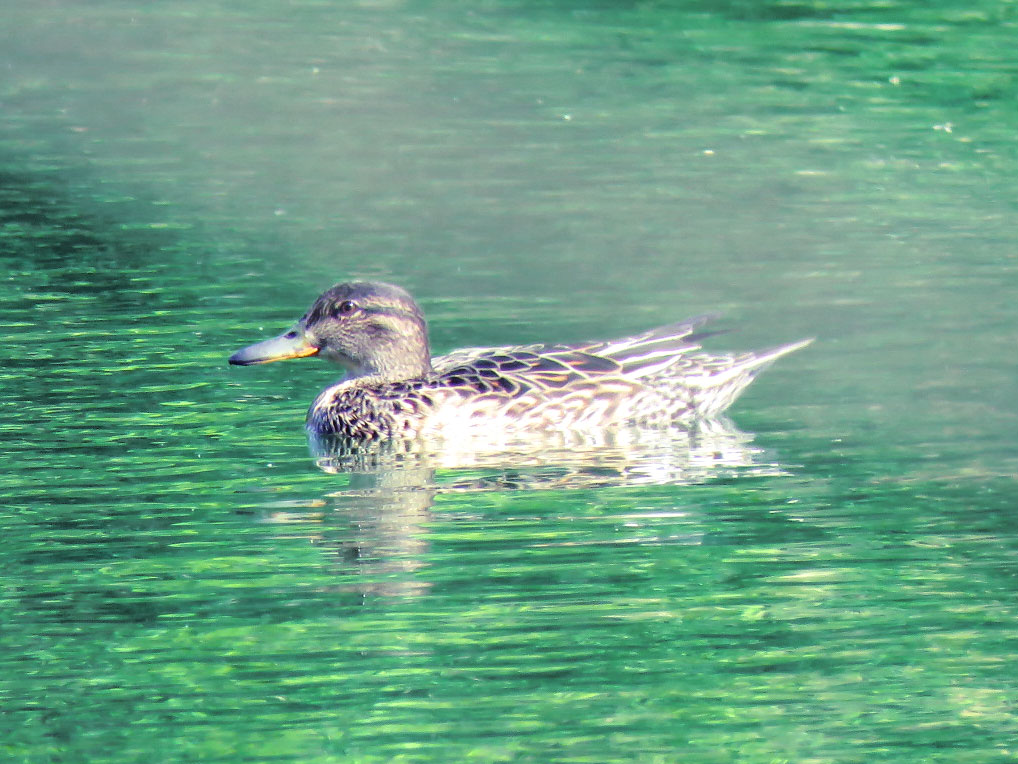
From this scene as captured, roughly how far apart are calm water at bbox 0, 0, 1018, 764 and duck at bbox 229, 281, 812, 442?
0.88 ft

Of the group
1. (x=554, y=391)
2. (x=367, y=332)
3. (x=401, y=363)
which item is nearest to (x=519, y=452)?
(x=554, y=391)

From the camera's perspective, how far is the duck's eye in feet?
39.3

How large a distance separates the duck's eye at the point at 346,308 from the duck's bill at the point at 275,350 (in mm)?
227

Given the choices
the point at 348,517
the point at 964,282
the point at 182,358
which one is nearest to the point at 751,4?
the point at 964,282

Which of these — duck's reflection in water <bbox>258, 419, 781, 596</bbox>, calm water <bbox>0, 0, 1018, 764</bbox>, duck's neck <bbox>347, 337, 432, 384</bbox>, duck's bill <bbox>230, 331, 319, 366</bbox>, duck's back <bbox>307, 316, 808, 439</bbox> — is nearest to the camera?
calm water <bbox>0, 0, 1018, 764</bbox>

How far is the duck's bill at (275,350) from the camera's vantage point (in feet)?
38.1

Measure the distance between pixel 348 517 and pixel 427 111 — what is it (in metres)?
11.5

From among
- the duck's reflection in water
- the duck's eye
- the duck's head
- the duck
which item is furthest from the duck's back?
the duck's eye

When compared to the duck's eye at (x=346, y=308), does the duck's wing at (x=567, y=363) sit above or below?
below

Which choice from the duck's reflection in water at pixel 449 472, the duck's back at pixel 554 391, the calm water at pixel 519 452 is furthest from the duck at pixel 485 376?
the calm water at pixel 519 452

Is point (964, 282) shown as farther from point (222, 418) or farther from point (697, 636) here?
point (697, 636)

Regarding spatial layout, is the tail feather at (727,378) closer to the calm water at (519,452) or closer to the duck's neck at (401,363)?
the calm water at (519,452)

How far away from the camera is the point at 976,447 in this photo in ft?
34.6

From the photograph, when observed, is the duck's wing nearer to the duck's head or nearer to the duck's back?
the duck's back
